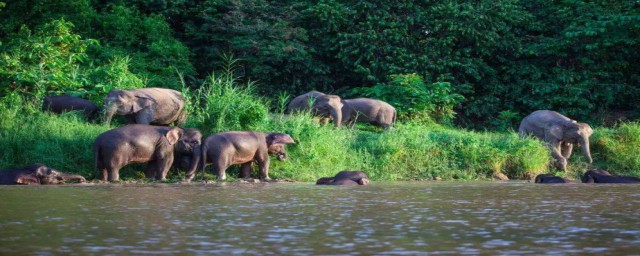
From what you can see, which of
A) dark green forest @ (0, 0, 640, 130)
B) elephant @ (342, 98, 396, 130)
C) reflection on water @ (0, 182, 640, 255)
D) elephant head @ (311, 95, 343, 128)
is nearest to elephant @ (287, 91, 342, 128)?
elephant head @ (311, 95, 343, 128)

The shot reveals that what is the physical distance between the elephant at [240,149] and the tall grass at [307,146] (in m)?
0.54

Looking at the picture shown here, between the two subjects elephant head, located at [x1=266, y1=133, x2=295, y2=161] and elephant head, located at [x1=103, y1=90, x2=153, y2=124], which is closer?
elephant head, located at [x1=266, y1=133, x2=295, y2=161]

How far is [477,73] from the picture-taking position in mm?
28828

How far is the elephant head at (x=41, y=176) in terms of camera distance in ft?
48.3

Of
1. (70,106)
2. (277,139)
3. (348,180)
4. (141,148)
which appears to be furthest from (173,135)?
(70,106)

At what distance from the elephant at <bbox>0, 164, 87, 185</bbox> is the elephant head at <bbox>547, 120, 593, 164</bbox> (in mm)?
10469

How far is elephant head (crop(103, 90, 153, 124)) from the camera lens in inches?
723

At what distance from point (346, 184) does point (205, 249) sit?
771 cm

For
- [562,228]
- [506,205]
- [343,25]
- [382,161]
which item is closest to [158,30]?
[343,25]

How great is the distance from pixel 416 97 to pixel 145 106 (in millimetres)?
9247

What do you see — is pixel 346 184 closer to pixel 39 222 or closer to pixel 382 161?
pixel 382 161

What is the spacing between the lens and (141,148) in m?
15.6

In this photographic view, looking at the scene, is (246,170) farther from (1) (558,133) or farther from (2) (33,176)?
(1) (558,133)

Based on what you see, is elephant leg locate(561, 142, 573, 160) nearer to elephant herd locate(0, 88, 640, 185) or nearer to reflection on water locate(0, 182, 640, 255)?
elephant herd locate(0, 88, 640, 185)
